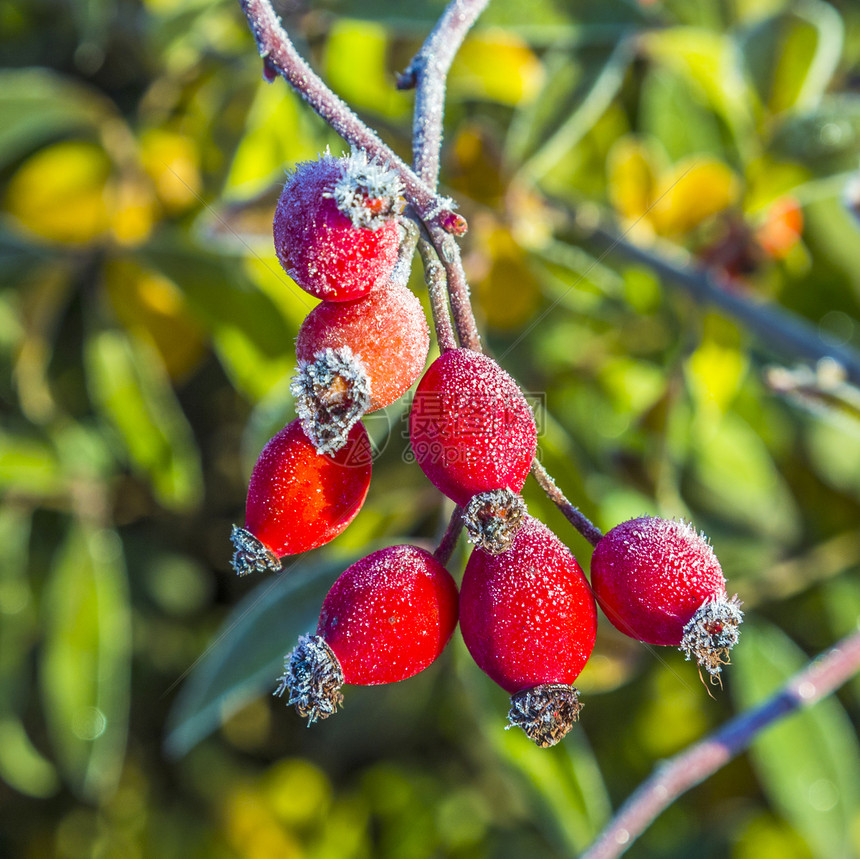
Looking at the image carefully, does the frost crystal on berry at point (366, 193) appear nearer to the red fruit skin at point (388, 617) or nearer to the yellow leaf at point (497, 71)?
the red fruit skin at point (388, 617)

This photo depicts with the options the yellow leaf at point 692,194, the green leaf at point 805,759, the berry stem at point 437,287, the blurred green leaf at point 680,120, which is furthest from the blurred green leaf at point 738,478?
the berry stem at point 437,287

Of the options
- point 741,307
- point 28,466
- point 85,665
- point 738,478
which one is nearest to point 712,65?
point 741,307

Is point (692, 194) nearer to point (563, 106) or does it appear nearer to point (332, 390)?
point (563, 106)

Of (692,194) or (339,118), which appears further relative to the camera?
(692,194)

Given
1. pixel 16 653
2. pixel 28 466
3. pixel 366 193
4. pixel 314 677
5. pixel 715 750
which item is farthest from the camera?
pixel 16 653

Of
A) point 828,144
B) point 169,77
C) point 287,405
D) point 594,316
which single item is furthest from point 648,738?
point 169,77

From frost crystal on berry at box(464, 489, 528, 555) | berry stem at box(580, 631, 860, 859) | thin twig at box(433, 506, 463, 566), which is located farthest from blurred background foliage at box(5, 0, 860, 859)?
frost crystal on berry at box(464, 489, 528, 555)

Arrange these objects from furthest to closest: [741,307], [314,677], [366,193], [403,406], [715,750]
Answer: [741,307], [403,406], [715,750], [314,677], [366,193]

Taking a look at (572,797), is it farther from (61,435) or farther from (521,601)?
(61,435)
